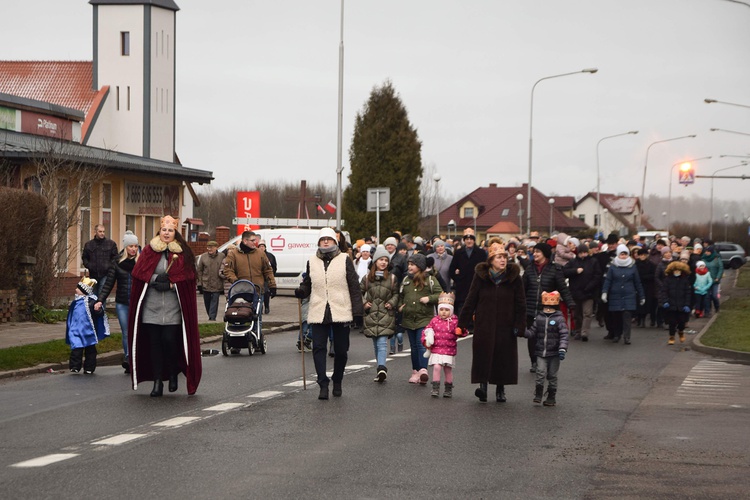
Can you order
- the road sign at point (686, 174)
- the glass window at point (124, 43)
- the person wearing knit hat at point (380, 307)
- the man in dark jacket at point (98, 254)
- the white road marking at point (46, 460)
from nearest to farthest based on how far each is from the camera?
the white road marking at point (46, 460) < the person wearing knit hat at point (380, 307) < the man in dark jacket at point (98, 254) < the road sign at point (686, 174) < the glass window at point (124, 43)

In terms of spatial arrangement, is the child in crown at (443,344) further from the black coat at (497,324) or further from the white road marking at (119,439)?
the white road marking at (119,439)

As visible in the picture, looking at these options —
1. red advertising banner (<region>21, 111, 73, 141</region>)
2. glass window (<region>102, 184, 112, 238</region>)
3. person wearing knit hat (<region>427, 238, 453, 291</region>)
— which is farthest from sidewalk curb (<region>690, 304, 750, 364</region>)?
red advertising banner (<region>21, 111, 73, 141</region>)

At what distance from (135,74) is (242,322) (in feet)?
187

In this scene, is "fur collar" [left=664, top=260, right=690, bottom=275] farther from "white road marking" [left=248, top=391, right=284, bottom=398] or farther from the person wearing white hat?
"white road marking" [left=248, top=391, right=284, bottom=398]

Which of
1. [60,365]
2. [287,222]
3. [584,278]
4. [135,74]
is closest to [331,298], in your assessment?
[60,365]

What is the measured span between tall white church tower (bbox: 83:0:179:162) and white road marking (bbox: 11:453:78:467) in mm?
64676

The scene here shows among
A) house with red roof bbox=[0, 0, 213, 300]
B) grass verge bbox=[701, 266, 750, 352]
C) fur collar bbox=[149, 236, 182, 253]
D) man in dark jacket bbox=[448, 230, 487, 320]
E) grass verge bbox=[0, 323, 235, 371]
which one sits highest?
house with red roof bbox=[0, 0, 213, 300]

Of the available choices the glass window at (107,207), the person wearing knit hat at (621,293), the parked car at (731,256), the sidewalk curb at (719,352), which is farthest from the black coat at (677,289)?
the parked car at (731,256)

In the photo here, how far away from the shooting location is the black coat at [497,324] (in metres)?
13.3

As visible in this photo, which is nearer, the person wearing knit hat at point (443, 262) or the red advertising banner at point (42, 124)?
the person wearing knit hat at point (443, 262)

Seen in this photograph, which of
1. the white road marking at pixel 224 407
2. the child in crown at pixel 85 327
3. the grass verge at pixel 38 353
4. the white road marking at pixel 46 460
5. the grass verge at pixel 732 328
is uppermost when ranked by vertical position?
the child in crown at pixel 85 327

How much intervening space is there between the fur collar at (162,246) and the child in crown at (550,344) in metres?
3.90

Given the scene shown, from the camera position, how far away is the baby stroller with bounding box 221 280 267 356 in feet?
61.6

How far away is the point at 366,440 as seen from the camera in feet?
33.6
